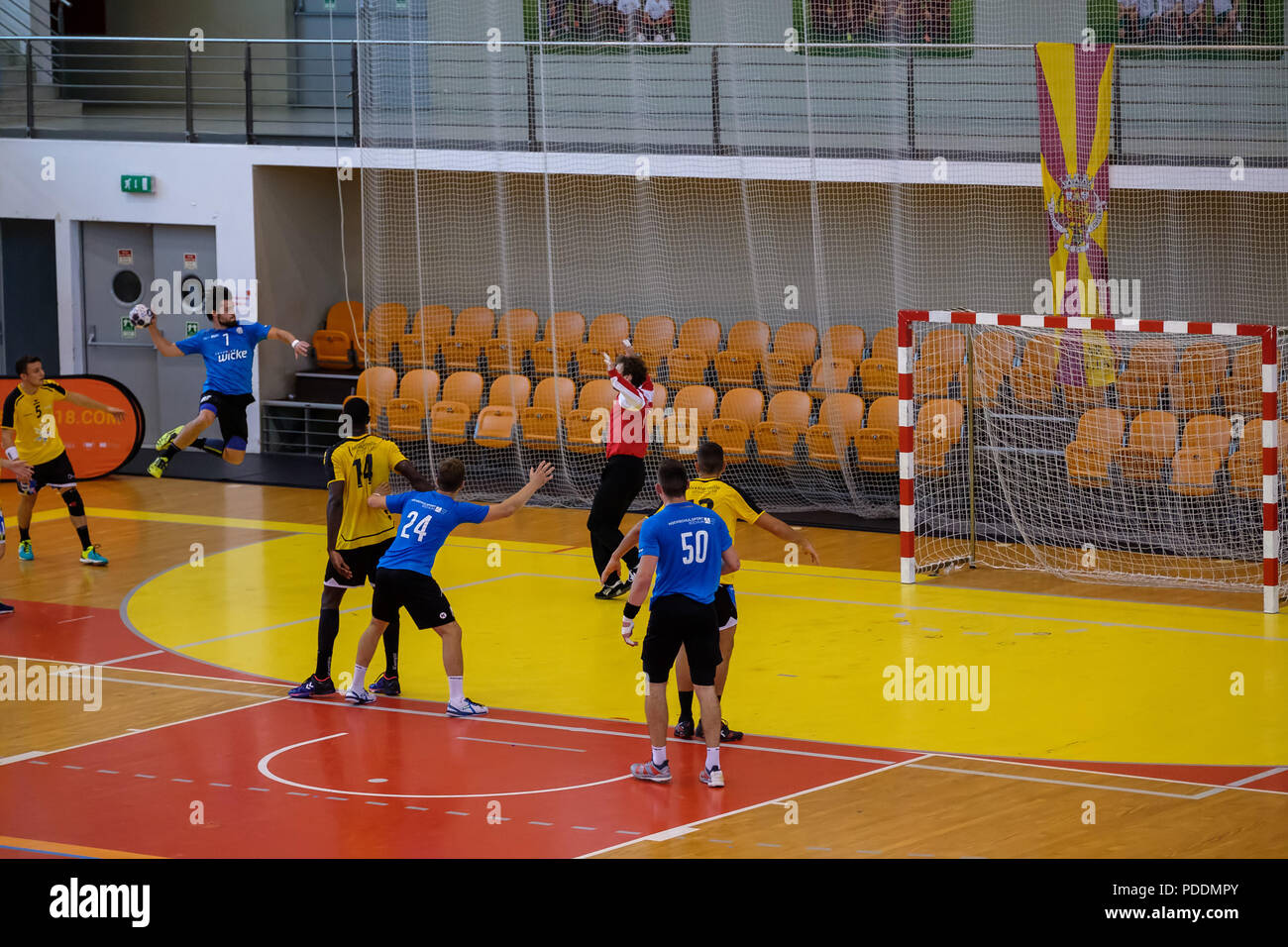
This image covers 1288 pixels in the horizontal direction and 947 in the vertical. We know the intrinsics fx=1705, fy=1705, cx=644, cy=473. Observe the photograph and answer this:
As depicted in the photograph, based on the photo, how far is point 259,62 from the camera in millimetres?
27891

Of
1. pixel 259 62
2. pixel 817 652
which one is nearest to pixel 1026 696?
pixel 817 652

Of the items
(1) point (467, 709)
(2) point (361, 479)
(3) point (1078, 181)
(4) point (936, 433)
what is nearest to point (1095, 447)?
(4) point (936, 433)

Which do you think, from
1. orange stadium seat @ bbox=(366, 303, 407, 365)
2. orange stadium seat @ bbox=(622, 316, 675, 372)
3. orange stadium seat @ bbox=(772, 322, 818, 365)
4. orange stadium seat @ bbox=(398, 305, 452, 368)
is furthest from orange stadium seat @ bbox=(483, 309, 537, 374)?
orange stadium seat @ bbox=(772, 322, 818, 365)

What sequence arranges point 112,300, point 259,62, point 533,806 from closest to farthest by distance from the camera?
point 533,806
point 112,300
point 259,62

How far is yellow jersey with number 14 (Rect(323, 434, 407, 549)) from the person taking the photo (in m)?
12.2

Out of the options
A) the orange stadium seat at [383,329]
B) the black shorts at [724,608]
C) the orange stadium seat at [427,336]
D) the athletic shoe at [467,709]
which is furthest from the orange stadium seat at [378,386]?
the black shorts at [724,608]

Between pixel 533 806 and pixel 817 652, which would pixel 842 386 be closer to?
pixel 817 652

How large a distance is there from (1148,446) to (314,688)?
911 cm

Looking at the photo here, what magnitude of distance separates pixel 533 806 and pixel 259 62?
Result: 68.2 feet

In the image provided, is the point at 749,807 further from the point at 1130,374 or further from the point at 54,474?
the point at 54,474

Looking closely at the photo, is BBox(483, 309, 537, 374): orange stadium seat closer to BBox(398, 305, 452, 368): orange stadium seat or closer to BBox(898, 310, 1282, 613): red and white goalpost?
BBox(398, 305, 452, 368): orange stadium seat

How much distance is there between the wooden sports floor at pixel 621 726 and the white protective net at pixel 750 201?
3.43 meters

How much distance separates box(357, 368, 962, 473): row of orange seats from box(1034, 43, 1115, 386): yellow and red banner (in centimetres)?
159

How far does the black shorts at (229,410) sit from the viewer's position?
62.1ft
